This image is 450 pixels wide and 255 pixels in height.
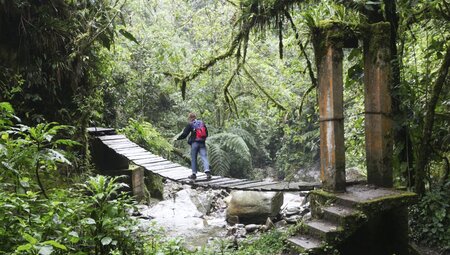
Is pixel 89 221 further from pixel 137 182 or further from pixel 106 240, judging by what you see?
pixel 137 182

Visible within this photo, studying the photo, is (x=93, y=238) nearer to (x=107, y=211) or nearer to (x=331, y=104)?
(x=107, y=211)

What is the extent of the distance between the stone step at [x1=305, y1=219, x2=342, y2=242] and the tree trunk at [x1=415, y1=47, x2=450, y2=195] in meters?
1.36

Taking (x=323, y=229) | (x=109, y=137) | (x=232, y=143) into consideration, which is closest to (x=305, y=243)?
(x=323, y=229)

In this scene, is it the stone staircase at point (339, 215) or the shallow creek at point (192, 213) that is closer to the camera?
the stone staircase at point (339, 215)

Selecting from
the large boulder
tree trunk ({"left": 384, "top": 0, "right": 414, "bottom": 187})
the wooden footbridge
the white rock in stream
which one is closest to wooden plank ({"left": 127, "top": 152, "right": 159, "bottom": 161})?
the wooden footbridge

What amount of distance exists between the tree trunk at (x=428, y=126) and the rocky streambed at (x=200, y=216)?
8.33ft

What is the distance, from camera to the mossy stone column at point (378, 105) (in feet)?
12.2

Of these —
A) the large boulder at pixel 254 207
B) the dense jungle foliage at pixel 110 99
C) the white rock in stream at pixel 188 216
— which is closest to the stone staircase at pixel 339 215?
the dense jungle foliage at pixel 110 99

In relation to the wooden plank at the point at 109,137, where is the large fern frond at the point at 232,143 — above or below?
below

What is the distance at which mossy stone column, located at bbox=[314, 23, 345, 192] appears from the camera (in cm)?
360

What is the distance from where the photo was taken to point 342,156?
363cm

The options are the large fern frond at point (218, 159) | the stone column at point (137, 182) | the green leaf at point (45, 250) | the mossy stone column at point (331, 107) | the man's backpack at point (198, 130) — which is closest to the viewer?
the green leaf at point (45, 250)

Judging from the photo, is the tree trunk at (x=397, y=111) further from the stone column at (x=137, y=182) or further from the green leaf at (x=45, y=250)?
the stone column at (x=137, y=182)

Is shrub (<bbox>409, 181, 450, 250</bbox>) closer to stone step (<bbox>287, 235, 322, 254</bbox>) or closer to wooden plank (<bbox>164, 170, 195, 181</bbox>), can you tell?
stone step (<bbox>287, 235, 322, 254</bbox>)
